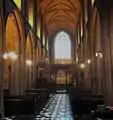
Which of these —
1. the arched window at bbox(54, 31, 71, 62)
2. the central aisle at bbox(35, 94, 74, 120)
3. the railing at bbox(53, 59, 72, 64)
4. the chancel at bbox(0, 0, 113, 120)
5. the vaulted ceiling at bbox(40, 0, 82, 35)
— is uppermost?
the vaulted ceiling at bbox(40, 0, 82, 35)

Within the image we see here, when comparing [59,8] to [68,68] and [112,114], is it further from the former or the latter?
[112,114]

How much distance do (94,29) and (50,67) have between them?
2585cm

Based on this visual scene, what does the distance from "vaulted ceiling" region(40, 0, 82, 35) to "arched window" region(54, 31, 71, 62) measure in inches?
47.5

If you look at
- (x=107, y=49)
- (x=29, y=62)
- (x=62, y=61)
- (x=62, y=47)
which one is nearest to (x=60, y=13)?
(x=62, y=47)

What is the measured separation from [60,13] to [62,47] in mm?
8238

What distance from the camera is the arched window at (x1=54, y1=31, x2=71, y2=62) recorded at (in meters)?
47.9

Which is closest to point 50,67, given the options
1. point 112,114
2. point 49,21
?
point 49,21

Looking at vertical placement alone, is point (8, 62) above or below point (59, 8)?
below

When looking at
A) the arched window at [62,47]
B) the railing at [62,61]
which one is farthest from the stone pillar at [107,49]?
the arched window at [62,47]

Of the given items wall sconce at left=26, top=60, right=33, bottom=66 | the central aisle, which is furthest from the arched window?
the central aisle

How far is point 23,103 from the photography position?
13.9 m

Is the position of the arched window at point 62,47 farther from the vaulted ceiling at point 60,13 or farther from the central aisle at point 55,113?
the central aisle at point 55,113

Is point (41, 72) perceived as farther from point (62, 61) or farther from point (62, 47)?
point (62, 47)

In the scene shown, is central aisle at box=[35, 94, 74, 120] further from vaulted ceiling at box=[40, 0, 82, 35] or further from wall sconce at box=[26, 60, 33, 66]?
vaulted ceiling at box=[40, 0, 82, 35]
